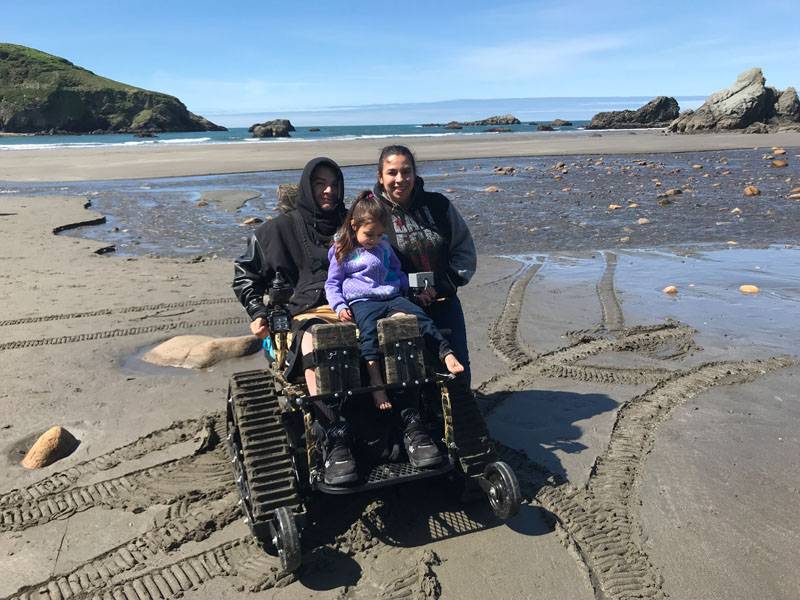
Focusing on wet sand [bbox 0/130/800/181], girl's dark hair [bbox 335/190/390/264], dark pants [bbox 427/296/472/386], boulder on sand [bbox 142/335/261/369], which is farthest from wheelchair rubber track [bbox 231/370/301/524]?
wet sand [bbox 0/130/800/181]

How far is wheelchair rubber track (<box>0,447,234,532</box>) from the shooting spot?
3916 millimetres

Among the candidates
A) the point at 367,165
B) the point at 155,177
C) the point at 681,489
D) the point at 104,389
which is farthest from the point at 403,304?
the point at 367,165

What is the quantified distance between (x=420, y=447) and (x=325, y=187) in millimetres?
2018

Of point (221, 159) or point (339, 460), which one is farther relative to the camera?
point (221, 159)

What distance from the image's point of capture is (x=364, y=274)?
4.23 m

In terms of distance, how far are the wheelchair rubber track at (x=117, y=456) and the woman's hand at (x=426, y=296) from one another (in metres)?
1.91

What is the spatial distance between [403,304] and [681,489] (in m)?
2.13

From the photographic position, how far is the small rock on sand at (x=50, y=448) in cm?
450

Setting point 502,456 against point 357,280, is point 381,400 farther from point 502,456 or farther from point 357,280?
point 502,456

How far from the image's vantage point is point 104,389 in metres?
5.84

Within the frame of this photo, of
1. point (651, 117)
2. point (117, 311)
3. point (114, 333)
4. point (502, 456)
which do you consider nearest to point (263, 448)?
point (502, 456)

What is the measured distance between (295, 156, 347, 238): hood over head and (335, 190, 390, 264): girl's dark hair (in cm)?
39

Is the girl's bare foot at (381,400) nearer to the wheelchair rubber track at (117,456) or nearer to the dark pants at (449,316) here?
the dark pants at (449,316)

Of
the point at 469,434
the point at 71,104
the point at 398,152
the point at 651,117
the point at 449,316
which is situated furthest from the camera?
the point at 71,104
